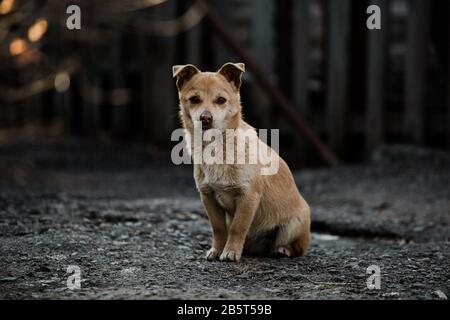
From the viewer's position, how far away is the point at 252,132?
16.3 feet

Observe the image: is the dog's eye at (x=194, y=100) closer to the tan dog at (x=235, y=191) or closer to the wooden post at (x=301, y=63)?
the tan dog at (x=235, y=191)

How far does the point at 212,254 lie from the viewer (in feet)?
15.7

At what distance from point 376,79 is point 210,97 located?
476 cm

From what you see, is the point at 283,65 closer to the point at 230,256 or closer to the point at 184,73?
the point at 184,73

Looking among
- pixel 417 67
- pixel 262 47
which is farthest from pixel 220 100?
pixel 262 47

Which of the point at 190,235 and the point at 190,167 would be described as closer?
the point at 190,235

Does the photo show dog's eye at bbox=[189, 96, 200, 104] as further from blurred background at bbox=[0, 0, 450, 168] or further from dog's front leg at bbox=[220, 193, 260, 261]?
blurred background at bbox=[0, 0, 450, 168]

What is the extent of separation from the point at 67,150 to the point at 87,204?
5402 mm

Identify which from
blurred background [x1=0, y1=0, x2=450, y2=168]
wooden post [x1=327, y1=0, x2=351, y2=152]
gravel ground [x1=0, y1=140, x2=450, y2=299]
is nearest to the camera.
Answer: gravel ground [x1=0, y1=140, x2=450, y2=299]

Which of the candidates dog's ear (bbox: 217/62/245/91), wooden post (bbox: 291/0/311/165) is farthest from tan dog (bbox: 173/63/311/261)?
wooden post (bbox: 291/0/311/165)

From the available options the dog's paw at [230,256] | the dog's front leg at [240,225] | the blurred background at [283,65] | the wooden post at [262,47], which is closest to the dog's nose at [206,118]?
the dog's front leg at [240,225]

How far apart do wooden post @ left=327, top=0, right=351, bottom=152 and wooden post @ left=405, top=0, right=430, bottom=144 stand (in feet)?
2.82

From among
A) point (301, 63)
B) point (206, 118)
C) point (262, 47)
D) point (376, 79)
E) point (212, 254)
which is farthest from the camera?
point (262, 47)

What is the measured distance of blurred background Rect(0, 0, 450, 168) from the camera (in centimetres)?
864
